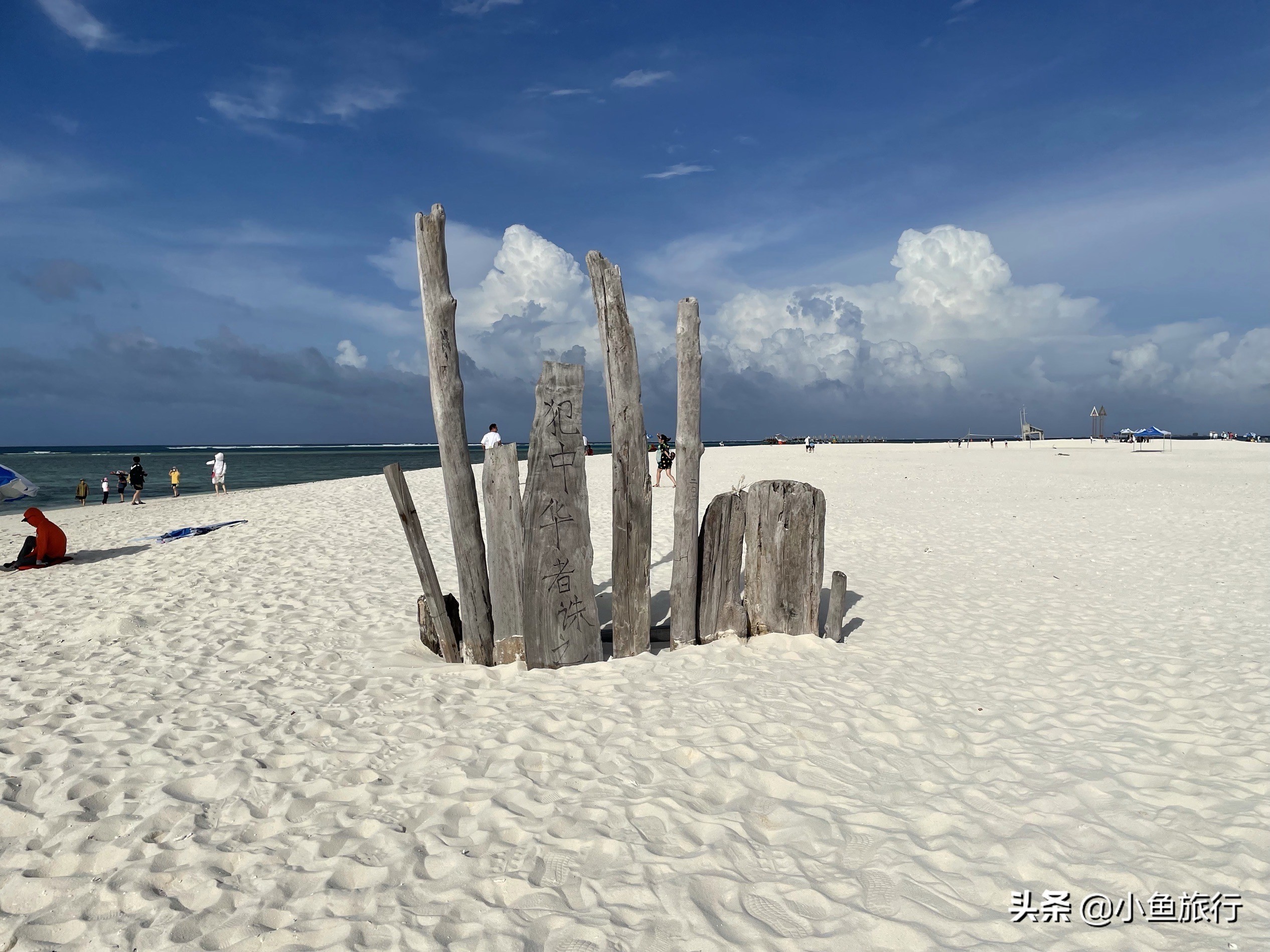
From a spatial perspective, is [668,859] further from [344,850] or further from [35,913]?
[35,913]

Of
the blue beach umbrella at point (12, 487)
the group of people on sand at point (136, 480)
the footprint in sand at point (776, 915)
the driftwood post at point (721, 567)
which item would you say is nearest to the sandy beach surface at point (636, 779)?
the footprint in sand at point (776, 915)

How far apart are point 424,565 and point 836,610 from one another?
3.44 metres

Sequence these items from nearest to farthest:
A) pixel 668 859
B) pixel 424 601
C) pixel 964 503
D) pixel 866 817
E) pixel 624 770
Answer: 1. pixel 668 859
2. pixel 866 817
3. pixel 624 770
4. pixel 424 601
5. pixel 964 503

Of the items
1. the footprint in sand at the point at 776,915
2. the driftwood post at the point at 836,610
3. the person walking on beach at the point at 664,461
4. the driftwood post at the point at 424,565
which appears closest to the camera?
the footprint in sand at the point at 776,915

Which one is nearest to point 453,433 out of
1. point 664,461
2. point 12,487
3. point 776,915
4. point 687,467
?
point 687,467

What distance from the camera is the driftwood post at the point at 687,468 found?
5.15 m

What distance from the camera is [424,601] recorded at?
218 inches

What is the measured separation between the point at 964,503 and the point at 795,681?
12.7 m

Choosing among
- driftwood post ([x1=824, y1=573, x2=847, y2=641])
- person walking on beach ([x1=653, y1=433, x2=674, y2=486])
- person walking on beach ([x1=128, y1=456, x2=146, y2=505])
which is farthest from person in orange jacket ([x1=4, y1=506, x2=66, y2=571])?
person walking on beach ([x1=653, y1=433, x2=674, y2=486])

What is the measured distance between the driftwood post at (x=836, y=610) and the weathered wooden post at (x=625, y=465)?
5.33 feet

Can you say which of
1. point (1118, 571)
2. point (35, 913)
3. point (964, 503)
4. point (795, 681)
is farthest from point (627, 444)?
point (964, 503)

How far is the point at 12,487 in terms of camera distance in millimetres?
Answer: 12438

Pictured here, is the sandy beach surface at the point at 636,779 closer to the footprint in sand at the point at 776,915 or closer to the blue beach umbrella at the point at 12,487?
the footprint in sand at the point at 776,915

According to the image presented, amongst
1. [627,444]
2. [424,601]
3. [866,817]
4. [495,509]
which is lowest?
[866,817]
